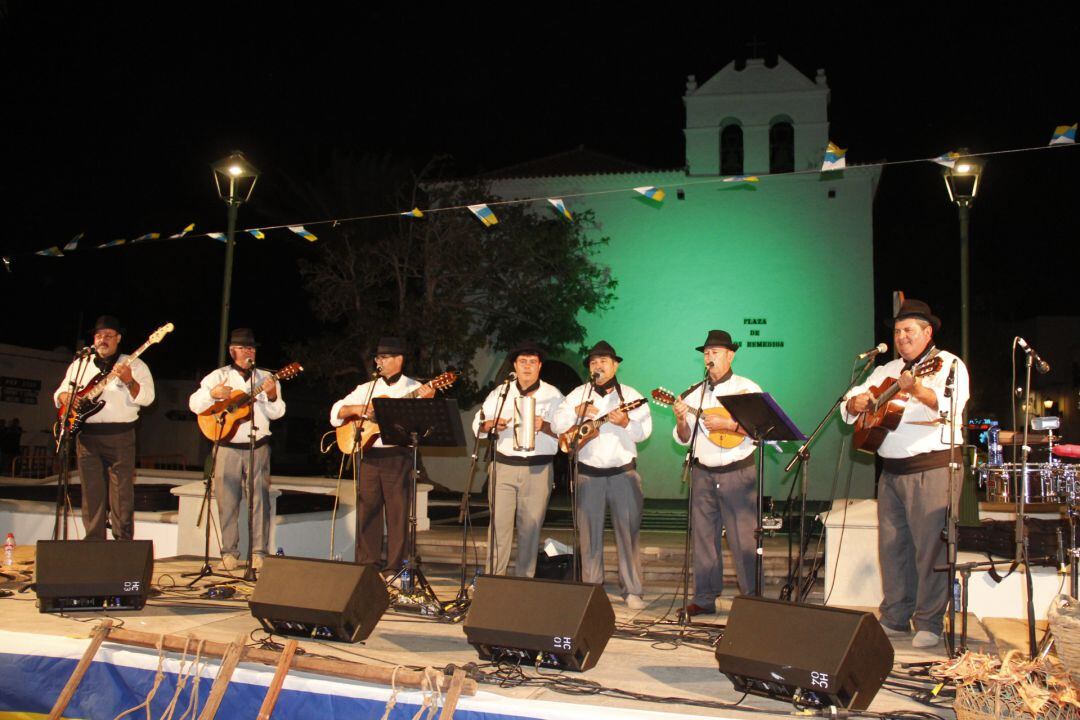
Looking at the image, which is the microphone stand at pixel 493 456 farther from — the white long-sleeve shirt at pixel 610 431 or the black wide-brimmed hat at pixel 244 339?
the black wide-brimmed hat at pixel 244 339

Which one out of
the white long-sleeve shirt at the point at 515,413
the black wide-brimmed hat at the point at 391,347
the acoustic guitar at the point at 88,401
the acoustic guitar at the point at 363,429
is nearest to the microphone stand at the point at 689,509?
the white long-sleeve shirt at the point at 515,413

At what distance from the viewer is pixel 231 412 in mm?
7754

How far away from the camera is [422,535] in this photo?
9867 mm

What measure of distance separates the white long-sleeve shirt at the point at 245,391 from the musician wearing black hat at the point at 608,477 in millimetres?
2751

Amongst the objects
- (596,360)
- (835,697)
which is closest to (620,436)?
(596,360)

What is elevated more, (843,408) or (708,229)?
(708,229)

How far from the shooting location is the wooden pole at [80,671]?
443 cm

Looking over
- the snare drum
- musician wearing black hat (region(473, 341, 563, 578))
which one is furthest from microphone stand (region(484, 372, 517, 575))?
the snare drum

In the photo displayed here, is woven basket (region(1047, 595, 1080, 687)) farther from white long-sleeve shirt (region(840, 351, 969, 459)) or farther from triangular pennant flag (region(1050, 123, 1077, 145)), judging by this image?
triangular pennant flag (region(1050, 123, 1077, 145))

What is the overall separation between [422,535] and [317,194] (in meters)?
11.2

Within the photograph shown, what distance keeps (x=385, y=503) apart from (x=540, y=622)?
131 inches

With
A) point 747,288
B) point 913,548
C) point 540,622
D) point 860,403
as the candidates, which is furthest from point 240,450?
point 747,288

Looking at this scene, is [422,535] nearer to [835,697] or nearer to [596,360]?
[596,360]

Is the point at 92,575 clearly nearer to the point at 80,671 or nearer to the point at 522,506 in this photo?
the point at 80,671
